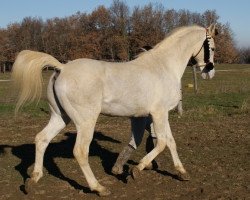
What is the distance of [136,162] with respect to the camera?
7750 millimetres

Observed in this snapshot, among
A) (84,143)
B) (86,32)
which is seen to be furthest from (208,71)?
(86,32)

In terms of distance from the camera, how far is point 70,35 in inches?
2648

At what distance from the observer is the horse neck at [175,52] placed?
656 centimetres

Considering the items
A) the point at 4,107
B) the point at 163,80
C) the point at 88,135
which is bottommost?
the point at 4,107

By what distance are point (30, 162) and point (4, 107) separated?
30.5ft

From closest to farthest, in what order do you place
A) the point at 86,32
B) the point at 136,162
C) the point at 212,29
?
the point at 212,29
the point at 136,162
the point at 86,32

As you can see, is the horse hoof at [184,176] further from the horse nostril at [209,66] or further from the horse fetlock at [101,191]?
the horse nostril at [209,66]

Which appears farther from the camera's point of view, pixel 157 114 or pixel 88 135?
pixel 157 114

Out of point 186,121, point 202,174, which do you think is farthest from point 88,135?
point 186,121

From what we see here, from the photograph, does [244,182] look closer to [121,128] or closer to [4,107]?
[121,128]

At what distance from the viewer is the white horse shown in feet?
18.6

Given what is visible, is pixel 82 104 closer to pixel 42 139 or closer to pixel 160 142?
pixel 42 139

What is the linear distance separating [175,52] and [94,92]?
1756mm

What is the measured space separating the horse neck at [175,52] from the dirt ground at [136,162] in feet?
5.35
